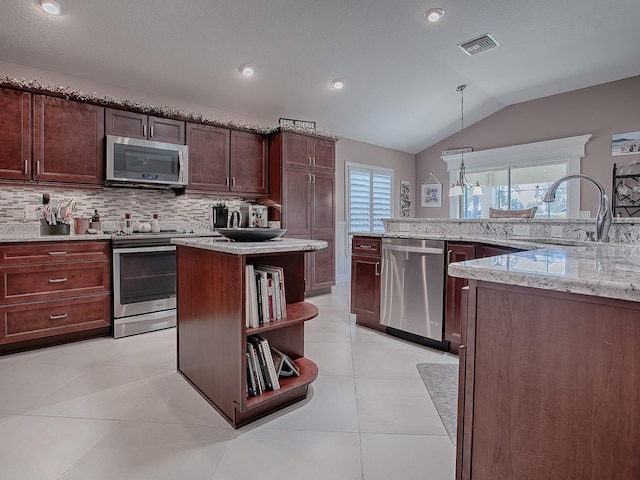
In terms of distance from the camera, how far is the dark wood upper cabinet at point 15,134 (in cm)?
286

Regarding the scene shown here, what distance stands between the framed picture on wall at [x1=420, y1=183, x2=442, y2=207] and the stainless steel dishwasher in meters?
4.26

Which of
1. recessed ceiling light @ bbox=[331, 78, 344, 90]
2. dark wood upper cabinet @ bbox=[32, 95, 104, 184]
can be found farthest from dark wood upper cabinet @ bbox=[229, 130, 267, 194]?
dark wood upper cabinet @ bbox=[32, 95, 104, 184]

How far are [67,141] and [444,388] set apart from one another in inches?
144

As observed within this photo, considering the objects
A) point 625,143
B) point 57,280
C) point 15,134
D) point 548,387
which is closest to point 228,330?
point 548,387

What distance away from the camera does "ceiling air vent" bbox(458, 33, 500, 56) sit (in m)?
3.80

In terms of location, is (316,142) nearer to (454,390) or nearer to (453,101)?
(453,101)

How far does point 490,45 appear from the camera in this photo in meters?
Answer: 3.96

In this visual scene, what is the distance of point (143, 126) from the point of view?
354cm

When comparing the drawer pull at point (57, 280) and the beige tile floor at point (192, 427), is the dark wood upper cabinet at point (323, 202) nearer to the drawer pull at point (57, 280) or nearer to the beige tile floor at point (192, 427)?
the beige tile floor at point (192, 427)

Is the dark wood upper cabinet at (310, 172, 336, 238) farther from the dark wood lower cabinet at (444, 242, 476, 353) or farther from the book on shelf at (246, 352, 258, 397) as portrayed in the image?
the book on shelf at (246, 352, 258, 397)

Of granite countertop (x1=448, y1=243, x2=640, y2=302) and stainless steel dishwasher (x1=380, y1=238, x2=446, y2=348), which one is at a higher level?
granite countertop (x1=448, y1=243, x2=640, y2=302)

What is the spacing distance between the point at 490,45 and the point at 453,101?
58.4 inches

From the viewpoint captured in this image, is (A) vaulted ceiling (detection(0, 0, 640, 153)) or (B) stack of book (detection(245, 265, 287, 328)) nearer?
(B) stack of book (detection(245, 265, 287, 328))

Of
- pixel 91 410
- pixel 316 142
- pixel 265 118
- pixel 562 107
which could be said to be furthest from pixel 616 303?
pixel 562 107
